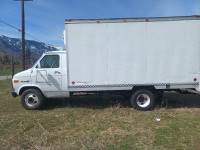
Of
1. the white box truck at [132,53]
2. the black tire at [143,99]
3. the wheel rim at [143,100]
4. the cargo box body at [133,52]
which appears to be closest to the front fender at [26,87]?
the white box truck at [132,53]

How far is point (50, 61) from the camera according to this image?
539 cm

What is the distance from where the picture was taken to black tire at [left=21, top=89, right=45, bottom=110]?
5.29m

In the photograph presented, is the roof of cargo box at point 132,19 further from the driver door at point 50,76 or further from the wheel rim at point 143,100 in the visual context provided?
the wheel rim at point 143,100

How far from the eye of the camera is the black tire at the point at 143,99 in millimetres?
5175

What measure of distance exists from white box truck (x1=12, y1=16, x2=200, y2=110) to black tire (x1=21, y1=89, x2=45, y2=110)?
4.13 feet

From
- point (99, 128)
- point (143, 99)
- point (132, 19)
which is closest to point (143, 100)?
point (143, 99)

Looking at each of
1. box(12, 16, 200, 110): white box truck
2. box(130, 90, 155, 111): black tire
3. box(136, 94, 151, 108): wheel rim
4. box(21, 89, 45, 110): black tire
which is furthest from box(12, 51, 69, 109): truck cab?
box(136, 94, 151, 108): wheel rim

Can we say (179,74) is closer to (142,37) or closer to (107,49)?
(142,37)

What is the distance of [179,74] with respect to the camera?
497 centimetres

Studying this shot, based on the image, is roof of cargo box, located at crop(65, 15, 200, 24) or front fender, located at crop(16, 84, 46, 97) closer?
roof of cargo box, located at crop(65, 15, 200, 24)

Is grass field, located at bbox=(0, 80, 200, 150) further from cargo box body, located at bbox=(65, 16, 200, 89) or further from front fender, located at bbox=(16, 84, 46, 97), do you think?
cargo box body, located at bbox=(65, 16, 200, 89)

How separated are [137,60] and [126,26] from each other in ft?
4.09

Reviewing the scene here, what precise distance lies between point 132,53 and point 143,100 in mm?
1852

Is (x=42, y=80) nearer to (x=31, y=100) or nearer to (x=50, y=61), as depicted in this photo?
(x=50, y=61)
